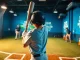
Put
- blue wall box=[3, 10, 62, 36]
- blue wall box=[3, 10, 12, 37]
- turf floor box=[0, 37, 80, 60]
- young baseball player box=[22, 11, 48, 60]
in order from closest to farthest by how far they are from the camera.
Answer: young baseball player box=[22, 11, 48, 60] < turf floor box=[0, 37, 80, 60] < blue wall box=[3, 10, 12, 37] < blue wall box=[3, 10, 62, 36]

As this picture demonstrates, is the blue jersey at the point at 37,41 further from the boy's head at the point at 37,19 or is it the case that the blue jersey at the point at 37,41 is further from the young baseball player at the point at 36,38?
the boy's head at the point at 37,19

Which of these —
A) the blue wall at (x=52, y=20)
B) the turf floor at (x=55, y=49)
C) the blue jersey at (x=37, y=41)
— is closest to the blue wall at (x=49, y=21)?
the blue wall at (x=52, y=20)

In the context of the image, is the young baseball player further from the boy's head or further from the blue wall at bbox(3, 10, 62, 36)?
the blue wall at bbox(3, 10, 62, 36)

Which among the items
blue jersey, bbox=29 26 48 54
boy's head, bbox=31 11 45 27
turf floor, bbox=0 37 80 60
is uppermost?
boy's head, bbox=31 11 45 27

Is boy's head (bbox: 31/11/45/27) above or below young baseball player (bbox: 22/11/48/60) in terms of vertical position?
above

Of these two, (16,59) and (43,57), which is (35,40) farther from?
(16,59)

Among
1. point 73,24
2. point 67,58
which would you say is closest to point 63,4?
point 73,24

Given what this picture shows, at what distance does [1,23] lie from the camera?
18719 millimetres

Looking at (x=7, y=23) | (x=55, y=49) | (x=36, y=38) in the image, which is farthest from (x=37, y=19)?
(x=7, y=23)

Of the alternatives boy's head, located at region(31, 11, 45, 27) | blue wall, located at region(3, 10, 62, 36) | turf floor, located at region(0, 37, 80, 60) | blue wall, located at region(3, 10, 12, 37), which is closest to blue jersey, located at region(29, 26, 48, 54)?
boy's head, located at region(31, 11, 45, 27)

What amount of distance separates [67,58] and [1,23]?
514 inches

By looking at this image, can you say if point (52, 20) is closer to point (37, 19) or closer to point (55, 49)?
point (55, 49)

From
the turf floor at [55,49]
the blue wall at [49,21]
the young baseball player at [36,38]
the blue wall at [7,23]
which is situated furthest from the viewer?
the blue wall at [49,21]

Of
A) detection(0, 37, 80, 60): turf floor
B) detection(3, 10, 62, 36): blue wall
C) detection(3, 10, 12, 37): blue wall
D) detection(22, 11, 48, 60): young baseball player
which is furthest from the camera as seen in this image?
detection(3, 10, 62, 36): blue wall
